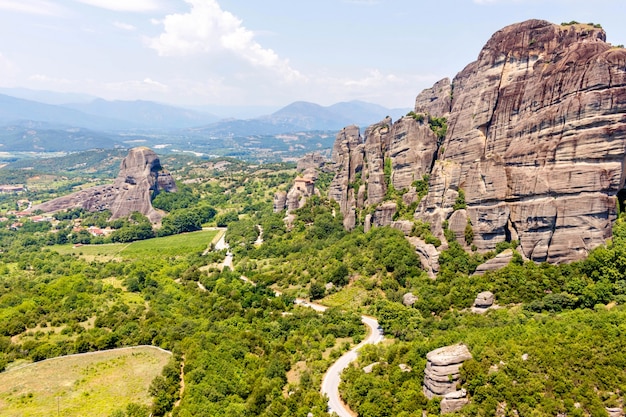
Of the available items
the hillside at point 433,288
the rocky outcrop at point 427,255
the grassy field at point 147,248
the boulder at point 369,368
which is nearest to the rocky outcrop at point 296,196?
the hillside at point 433,288

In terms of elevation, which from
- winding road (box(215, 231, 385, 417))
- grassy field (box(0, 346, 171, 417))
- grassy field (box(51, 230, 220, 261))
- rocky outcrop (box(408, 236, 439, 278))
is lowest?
grassy field (box(51, 230, 220, 261))

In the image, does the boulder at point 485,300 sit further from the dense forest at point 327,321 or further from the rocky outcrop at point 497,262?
the rocky outcrop at point 497,262

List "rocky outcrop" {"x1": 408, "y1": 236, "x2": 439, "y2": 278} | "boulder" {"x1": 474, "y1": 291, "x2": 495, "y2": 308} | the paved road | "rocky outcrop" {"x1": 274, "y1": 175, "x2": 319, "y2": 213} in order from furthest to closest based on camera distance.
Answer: "rocky outcrop" {"x1": 274, "y1": 175, "x2": 319, "y2": 213}, "rocky outcrop" {"x1": 408, "y1": 236, "x2": 439, "y2": 278}, "boulder" {"x1": 474, "y1": 291, "x2": 495, "y2": 308}, the paved road

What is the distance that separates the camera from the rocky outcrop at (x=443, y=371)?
34656mm

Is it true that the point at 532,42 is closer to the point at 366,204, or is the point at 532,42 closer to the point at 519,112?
the point at 519,112

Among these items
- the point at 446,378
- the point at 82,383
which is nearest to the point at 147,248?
the point at 82,383

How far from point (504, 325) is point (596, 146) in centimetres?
2250

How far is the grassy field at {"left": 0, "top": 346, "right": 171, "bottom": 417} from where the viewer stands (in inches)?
1437

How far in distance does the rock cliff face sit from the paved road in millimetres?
16995

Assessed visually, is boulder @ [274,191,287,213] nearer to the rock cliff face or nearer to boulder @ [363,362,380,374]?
the rock cliff face

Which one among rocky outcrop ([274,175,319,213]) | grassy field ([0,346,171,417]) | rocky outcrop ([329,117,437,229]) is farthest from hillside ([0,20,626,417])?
rocky outcrop ([274,175,319,213])

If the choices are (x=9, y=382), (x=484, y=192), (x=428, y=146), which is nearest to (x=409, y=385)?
(x=484, y=192)

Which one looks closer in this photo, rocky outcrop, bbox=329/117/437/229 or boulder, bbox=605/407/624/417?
boulder, bbox=605/407/624/417

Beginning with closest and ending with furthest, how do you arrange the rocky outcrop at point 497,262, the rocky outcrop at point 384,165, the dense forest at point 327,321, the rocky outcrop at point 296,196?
the dense forest at point 327,321
the rocky outcrop at point 497,262
the rocky outcrop at point 384,165
the rocky outcrop at point 296,196
